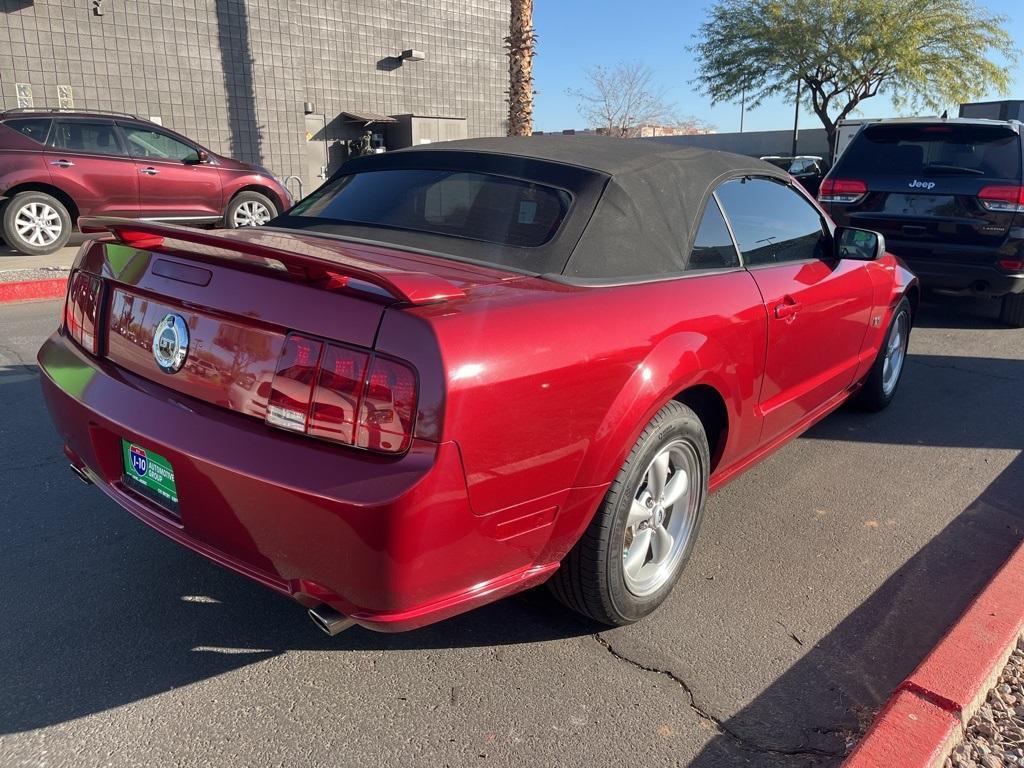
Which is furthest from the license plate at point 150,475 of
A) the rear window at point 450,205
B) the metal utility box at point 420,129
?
the metal utility box at point 420,129

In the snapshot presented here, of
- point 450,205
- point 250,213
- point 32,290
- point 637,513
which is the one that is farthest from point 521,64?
point 637,513

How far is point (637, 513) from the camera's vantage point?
8.70 feet

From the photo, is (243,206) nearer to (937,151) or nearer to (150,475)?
(937,151)

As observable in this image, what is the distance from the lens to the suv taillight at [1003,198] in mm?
6500

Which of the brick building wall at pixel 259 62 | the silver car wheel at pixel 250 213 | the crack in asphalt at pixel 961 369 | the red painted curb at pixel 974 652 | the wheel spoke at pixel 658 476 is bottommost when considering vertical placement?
the red painted curb at pixel 974 652

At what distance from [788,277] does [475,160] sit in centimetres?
138

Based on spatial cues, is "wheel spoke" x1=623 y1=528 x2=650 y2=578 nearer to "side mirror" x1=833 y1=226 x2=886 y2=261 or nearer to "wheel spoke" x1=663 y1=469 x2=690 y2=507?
"wheel spoke" x1=663 y1=469 x2=690 y2=507

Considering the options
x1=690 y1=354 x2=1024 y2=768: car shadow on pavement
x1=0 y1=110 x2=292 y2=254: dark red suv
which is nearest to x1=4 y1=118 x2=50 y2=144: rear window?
x1=0 y1=110 x2=292 y2=254: dark red suv

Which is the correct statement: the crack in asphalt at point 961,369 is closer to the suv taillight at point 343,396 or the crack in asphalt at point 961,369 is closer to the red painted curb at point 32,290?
the suv taillight at point 343,396

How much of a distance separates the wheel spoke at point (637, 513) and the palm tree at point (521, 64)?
1043cm

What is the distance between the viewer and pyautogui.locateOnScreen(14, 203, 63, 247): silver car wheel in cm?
930

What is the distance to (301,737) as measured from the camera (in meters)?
2.22

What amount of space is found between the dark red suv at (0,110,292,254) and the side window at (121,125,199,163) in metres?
0.01

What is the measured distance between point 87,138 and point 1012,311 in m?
10.1
